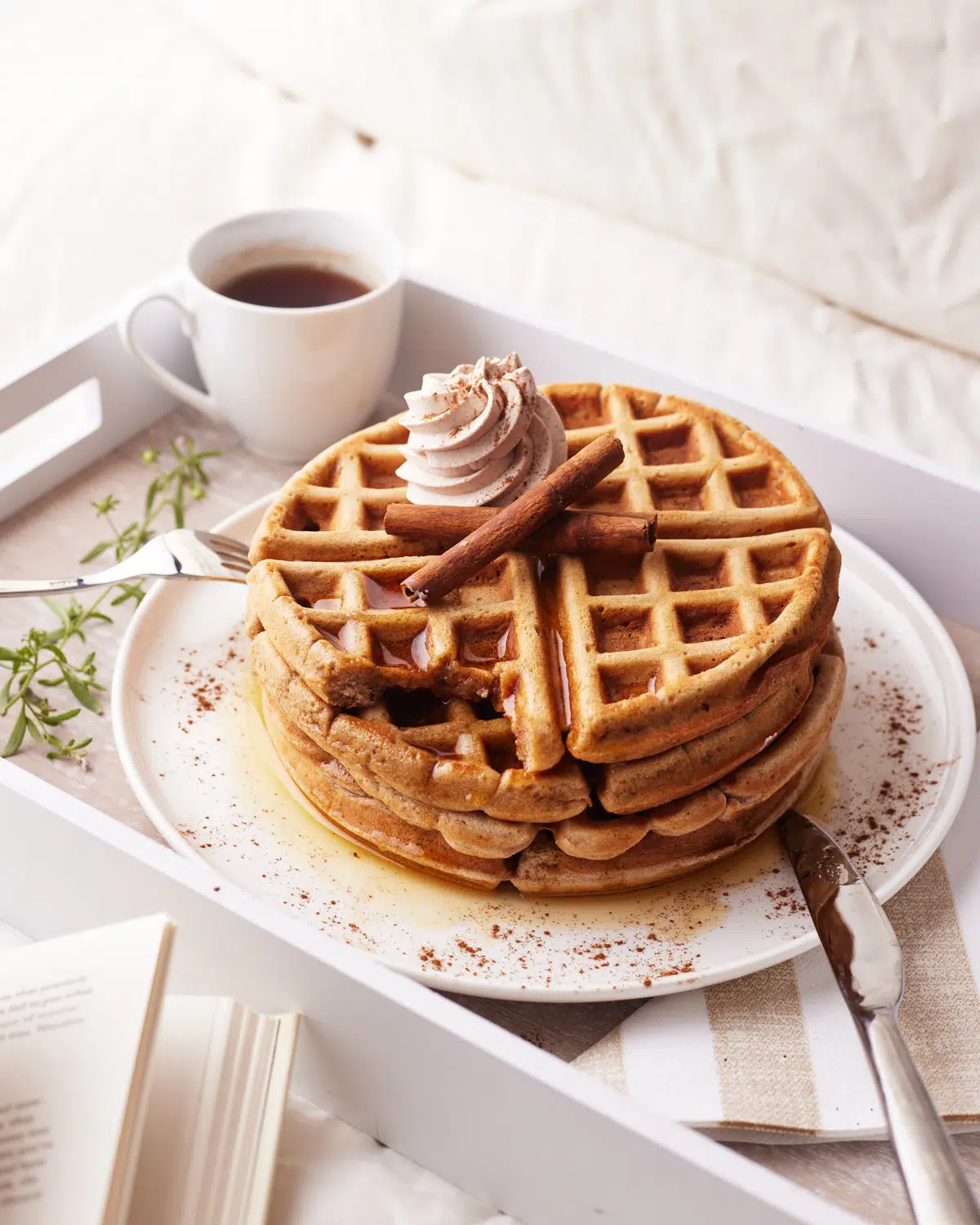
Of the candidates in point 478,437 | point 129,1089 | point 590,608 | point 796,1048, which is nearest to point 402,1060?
point 129,1089

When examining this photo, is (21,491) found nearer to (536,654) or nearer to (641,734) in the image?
(536,654)

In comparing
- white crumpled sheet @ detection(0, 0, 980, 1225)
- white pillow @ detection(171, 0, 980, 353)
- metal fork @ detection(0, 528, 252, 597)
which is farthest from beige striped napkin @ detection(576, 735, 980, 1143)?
white pillow @ detection(171, 0, 980, 353)

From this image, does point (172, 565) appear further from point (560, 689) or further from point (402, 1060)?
point (402, 1060)

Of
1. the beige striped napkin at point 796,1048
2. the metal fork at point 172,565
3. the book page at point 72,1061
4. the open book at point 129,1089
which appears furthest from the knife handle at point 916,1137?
the metal fork at point 172,565

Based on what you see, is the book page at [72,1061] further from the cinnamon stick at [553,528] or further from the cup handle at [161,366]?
the cup handle at [161,366]

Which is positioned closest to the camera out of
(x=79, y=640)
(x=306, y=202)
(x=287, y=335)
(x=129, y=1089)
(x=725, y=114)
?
(x=129, y=1089)
